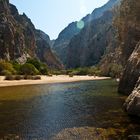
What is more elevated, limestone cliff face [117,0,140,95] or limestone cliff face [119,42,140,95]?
limestone cliff face [117,0,140,95]

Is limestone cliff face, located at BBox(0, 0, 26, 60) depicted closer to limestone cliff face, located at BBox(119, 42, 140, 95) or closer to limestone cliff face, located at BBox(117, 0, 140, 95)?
limestone cliff face, located at BBox(117, 0, 140, 95)

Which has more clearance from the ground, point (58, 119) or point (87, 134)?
point (87, 134)

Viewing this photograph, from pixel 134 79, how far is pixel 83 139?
22.5 m

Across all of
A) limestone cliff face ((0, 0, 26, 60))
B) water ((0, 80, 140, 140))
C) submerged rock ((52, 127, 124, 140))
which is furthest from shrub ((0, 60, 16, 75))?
submerged rock ((52, 127, 124, 140))

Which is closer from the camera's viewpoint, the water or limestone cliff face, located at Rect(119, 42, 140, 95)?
the water

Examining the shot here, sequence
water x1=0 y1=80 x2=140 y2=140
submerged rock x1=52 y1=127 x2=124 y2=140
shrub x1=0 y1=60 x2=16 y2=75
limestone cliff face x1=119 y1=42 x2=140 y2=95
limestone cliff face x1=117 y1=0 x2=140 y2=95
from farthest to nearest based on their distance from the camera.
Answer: shrub x1=0 y1=60 x2=16 y2=75 → limestone cliff face x1=117 y1=0 x2=140 y2=95 → limestone cliff face x1=119 y1=42 x2=140 y2=95 → water x1=0 y1=80 x2=140 y2=140 → submerged rock x1=52 y1=127 x2=124 y2=140

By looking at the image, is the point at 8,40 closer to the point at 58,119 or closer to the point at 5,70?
the point at 5,70

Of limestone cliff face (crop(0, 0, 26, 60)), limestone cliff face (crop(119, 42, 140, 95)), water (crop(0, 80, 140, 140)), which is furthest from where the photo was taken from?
limestone cliff face (crop(0, 0, 26, 60))

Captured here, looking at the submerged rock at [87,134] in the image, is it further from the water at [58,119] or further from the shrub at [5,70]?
the shrub at [5,70]

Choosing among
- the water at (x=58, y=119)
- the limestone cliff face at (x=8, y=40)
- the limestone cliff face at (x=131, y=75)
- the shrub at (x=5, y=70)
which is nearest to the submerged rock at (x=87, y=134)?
the water at (x=58, y=119)

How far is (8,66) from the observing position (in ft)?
317

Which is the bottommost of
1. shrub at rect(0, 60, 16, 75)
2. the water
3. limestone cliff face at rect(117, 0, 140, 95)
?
the water

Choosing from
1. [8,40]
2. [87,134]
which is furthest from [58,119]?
[8,40]

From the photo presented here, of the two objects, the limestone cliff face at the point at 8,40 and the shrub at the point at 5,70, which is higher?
the limestone cliff face at the point at 8,40
